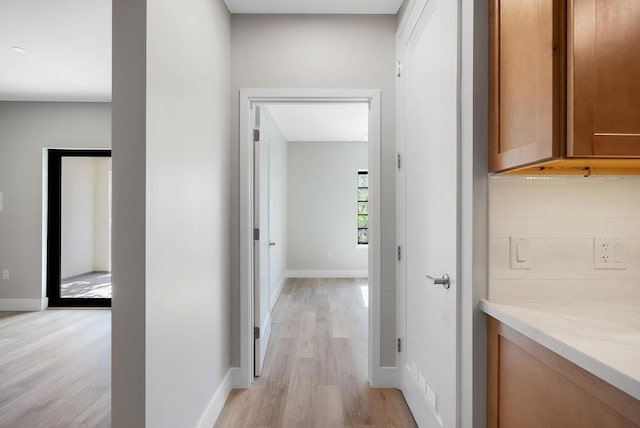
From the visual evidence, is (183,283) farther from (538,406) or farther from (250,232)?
(538,406)

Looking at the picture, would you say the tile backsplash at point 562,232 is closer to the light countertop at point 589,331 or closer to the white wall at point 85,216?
the light countertop at point 589,331

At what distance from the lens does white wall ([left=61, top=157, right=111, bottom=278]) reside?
18.4ft

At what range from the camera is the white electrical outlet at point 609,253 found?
1.31 m

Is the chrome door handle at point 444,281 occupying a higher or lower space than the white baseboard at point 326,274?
higher

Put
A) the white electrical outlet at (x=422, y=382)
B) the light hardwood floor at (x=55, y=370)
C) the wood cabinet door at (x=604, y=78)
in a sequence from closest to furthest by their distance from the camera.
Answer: the wood cabinet door at (x=604, y=78)
the white electrical outlet at (x=422, y=382)
the light hardwood floor at (x=55, y=370)

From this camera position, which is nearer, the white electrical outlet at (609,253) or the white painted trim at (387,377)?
the white electrical outlet at (609,253)

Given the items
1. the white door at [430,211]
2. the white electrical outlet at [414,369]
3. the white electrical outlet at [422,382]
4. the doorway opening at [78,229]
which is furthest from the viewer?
the doorway opening at [78,229]

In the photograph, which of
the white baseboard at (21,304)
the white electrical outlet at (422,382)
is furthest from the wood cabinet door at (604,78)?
the white baseboard at (21,304)

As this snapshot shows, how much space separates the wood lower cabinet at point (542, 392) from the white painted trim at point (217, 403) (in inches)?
57.6

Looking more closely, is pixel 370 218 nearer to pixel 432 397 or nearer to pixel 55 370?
pixel 432 397

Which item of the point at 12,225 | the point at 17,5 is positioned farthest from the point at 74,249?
the point at 17,5

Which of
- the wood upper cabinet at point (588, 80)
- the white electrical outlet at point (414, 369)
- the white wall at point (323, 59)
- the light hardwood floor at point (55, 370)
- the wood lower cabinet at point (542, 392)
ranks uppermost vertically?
the white wall at point (323, 59)

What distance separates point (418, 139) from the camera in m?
2.12

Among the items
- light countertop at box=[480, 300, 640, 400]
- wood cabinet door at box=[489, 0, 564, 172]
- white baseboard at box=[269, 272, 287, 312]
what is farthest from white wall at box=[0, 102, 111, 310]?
light countertop at box=[480, 300, 640, 400]
